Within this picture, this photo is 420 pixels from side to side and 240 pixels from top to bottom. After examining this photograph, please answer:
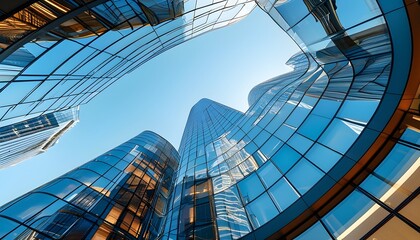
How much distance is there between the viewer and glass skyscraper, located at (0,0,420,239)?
28.5 feet

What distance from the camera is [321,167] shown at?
39.2 ft

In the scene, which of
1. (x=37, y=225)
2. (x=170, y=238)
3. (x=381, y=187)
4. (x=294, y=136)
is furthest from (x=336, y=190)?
(x=37, y=225)

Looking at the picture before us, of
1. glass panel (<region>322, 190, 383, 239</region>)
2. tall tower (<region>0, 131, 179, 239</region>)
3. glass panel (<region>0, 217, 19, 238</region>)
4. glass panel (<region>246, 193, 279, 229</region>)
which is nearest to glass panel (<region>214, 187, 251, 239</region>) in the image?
glass panel (<region>246, 193, 279, 229</region>)

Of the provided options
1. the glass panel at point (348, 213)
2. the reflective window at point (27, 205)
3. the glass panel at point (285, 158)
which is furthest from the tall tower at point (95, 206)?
the glass panel at point (348, 213)

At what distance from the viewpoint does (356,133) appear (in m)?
11.3

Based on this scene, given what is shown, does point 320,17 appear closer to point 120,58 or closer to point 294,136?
point 294,136

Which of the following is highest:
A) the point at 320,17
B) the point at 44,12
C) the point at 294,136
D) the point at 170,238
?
the point at 44,12

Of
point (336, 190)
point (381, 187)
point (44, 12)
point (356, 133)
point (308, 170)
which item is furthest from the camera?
point (308, 170)

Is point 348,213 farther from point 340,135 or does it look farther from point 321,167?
point 340,135

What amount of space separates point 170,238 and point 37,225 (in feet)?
25.2

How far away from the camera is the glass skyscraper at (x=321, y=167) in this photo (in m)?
8.70

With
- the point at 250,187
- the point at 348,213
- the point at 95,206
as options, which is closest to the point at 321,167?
the point at 348,213

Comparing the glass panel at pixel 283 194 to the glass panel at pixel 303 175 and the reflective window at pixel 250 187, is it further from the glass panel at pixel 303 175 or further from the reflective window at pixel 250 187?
the reflective window at pixel 250 187

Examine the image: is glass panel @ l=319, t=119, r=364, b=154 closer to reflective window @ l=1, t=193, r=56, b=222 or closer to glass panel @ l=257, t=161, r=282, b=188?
glass panel @ l=257, t=161, r=282, b=188
